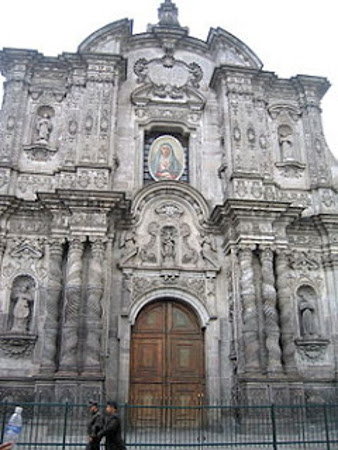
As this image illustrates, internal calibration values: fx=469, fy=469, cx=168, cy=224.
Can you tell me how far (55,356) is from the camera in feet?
37.9

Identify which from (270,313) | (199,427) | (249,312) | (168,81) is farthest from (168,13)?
(199,427)

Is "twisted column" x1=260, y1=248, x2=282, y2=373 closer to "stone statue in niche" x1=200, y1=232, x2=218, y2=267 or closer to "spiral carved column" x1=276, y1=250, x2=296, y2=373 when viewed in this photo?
"spiral carved column" x1=276, y1=250, x2=296, y2=373

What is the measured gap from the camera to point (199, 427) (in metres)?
9.89

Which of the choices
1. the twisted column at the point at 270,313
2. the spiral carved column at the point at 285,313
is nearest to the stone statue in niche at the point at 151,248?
the twisted column at the point at 270,313

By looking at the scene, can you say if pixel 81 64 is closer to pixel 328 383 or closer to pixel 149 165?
pixel 149 165

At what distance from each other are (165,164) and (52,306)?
5.77 m

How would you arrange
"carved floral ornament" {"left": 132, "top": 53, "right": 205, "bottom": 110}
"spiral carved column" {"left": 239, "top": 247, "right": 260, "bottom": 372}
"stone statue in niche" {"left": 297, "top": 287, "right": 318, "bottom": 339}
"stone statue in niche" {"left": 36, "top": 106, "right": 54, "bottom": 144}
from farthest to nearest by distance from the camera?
"carved floral ornament" {"left": 132, "top": 53, "right": 205, "bottom": 110} < "stone statue in niche" {"left": 36, "top": 106, "right": 54, "bottom": 144} < "stone statue in niche" {"left": 297, "top": 287, "right": 318, "bottom": 339} < "spiral carved column" {"left": 239, "top": 247, "right": 260, "bottom": 372}

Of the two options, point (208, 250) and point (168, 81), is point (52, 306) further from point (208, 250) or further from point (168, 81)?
point (168, 81)

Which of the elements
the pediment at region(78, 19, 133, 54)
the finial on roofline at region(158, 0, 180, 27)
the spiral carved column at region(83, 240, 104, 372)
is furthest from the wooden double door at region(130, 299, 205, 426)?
the finial on roofline at region(158, 0, 180, 27)

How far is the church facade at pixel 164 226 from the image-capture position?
11906 mm

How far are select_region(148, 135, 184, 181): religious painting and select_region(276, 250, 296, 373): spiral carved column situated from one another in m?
4.22

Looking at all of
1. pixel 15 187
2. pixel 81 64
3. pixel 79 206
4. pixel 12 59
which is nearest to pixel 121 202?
pixel 79 206

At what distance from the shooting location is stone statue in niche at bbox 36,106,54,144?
47.3 feet

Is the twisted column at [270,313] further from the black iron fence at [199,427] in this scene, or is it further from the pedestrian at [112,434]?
the pedestrian at [112,434]
